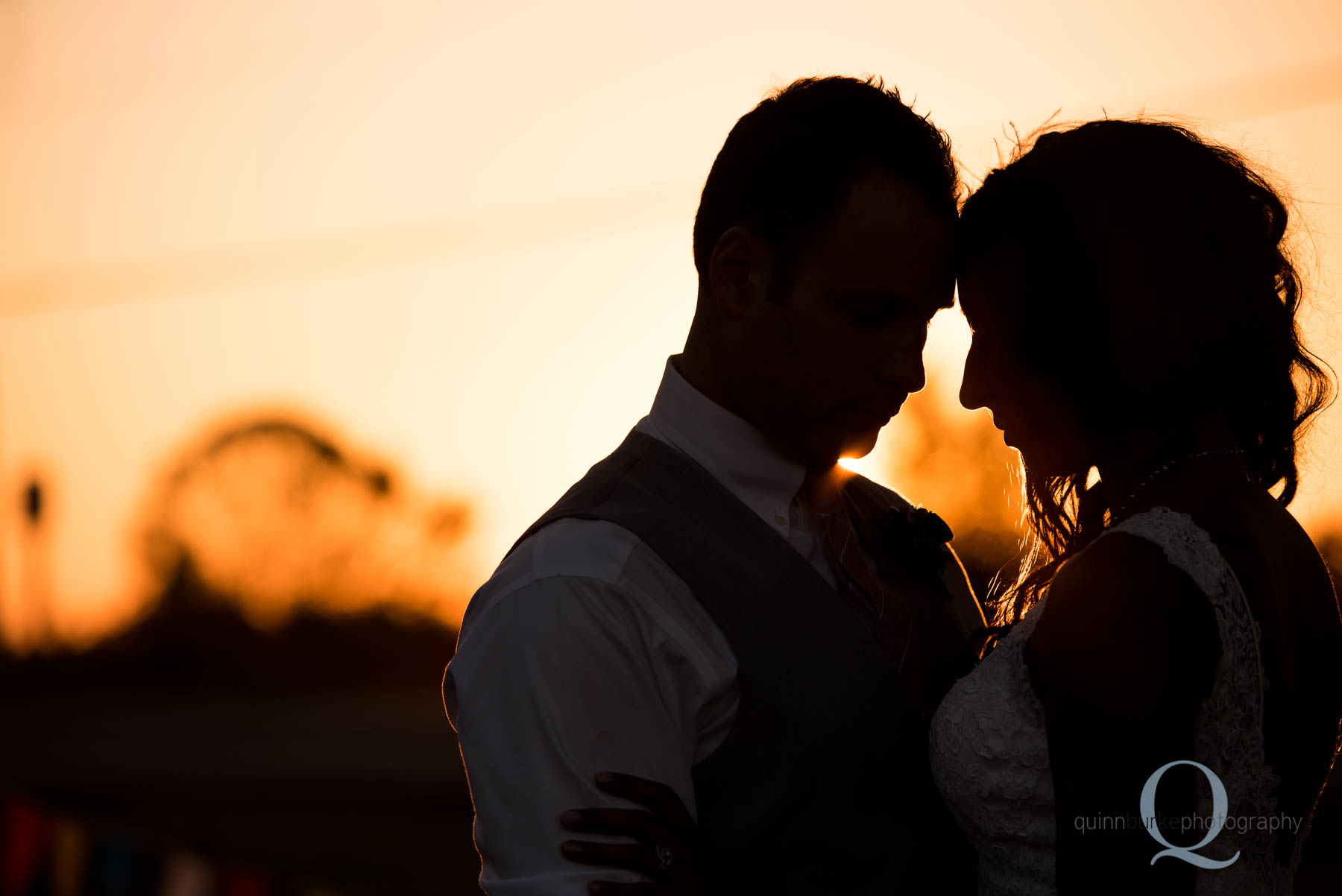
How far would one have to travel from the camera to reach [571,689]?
2586 mm

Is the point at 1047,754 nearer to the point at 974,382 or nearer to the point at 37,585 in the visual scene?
the point at 974,382

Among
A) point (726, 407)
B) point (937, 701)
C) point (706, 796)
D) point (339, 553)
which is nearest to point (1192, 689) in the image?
point (937, 701)

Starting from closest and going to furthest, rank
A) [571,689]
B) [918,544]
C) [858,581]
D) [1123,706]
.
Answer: [1123,706] < [571,689] < [858,581] < [918,544]

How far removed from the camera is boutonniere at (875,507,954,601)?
10.9ft

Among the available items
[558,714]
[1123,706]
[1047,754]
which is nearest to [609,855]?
[558,714]

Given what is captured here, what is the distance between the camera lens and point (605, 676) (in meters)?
2.62

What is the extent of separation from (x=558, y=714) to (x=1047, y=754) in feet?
3.05

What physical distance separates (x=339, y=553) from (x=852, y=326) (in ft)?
141

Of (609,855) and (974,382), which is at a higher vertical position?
(974,382)

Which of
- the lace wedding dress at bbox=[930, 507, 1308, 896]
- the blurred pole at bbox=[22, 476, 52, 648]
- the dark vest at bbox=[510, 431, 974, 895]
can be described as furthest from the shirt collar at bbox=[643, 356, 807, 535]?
the blurred pole at bbox=[22, 476, 52, 648]

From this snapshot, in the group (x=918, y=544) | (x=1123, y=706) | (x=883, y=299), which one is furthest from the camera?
(x=918, y=544)

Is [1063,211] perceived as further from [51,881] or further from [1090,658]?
[51,881]

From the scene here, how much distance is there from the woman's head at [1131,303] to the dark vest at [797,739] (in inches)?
22.9

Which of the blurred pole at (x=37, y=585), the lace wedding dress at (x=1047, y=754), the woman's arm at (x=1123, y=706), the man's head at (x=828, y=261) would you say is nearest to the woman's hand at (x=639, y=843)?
the lace wedding dress at (x=1047, y=754)
